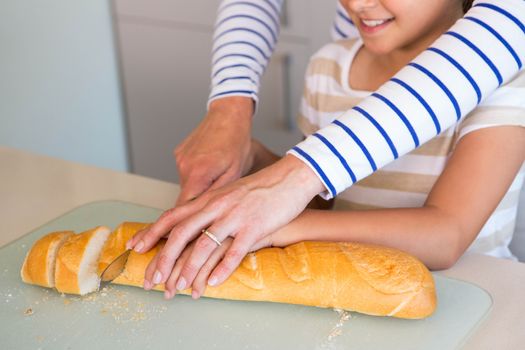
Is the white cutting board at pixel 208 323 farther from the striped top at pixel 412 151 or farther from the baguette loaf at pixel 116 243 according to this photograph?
the striped top at pixel 412 151

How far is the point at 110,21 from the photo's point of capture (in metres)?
2.51

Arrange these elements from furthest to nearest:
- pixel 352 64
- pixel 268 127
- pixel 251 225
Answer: pixel 268 127 < pixel 352 64 < pixel 251 225

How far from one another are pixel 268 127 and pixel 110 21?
661 millimetres

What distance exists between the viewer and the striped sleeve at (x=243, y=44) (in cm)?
122

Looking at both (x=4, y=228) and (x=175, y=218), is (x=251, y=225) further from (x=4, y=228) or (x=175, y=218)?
(x=4, y=228)

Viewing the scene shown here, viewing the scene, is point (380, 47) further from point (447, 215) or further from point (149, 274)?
point (149, 274)

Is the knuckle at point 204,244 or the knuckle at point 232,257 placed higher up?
the knuckle at point 204,244

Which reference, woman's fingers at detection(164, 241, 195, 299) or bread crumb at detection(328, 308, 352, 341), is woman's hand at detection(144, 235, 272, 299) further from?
bread crumb at detection(328, 308, 352, 341)

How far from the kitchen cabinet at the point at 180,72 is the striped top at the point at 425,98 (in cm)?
111

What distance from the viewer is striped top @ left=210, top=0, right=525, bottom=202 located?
89 centimetres

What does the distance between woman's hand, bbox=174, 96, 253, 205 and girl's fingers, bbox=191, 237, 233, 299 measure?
174mm

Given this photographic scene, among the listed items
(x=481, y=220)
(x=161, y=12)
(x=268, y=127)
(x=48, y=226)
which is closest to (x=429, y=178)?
(x=481, y=220)

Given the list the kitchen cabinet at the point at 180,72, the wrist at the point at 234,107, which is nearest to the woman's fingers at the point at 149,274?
the wrist at the point at 234,107

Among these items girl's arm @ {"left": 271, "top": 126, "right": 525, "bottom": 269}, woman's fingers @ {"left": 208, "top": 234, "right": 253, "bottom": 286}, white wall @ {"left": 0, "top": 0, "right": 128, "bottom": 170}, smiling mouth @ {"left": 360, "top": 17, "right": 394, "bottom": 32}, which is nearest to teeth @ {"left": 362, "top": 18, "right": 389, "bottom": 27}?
smiling mouth @ {"left": 360, "top": 17, "right": 394, "bottom": 32}
